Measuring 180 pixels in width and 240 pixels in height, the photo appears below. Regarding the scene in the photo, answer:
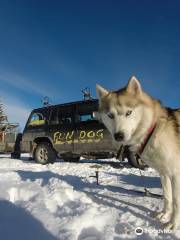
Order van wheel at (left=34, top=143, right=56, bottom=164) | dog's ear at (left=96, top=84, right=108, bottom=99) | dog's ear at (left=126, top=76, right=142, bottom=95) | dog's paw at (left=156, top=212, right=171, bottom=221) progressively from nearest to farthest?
1. dog's paw at (left=156, top=212, right=171, bottom=221)
2. dog's ear at (left=126, top=76, right=142, bottom=95)
3. dog's ear at (left=96, top=84, right=108, bottom=99)
4. van wheel at (left=34, top=143, right=56, bottom=164)

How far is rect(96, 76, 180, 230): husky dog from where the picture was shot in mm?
3445

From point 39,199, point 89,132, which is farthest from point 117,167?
point 39,199

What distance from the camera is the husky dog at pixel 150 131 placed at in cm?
345

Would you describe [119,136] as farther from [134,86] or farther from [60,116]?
[60,116]

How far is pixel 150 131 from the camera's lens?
364 cm

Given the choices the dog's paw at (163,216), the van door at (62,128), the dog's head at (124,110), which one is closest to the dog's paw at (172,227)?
the dog's paw at (163,216)

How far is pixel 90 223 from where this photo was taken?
12.4ft

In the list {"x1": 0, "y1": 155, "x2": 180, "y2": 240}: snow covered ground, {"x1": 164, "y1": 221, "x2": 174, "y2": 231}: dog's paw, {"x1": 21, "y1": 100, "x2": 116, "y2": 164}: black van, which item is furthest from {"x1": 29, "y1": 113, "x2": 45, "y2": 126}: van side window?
{"x1": 164, "y1": 221, "x2": 174, "y2": 231}: dog's paw

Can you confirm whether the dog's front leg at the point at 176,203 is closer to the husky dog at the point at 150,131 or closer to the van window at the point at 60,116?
the husky dog at the point at 150,131

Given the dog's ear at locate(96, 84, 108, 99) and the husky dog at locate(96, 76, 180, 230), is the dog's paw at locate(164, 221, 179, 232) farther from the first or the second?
the dog's ear at locate(96, 84, 108, 99)

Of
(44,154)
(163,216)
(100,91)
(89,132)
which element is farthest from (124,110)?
(44,154)

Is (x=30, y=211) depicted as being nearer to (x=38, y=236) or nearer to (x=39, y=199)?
(x=39, y=199)

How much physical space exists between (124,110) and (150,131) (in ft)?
1.26

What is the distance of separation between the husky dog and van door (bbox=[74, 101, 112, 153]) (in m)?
6.67
